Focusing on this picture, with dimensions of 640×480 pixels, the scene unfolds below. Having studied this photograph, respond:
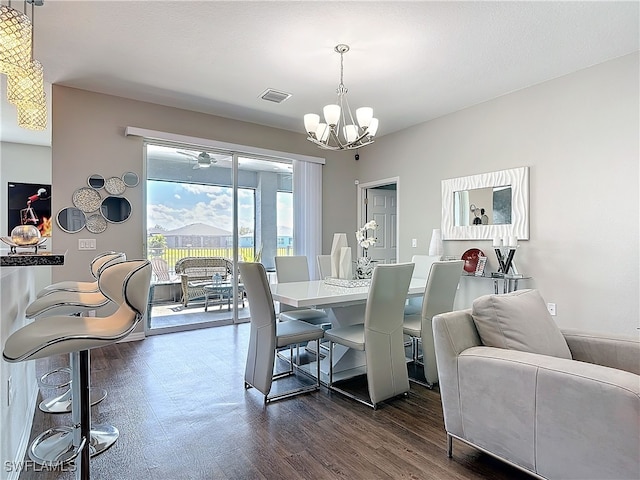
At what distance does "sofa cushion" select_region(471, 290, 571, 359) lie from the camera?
1694 millimetres

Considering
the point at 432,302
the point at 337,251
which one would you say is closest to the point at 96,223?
the point at 337,251

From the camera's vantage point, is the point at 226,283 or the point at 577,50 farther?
the point at 226,283

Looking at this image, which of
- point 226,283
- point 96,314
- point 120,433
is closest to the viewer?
point 120,433

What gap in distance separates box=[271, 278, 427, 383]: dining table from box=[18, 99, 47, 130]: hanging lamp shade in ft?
6.16

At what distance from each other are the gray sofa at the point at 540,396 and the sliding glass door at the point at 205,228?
3.68 meters

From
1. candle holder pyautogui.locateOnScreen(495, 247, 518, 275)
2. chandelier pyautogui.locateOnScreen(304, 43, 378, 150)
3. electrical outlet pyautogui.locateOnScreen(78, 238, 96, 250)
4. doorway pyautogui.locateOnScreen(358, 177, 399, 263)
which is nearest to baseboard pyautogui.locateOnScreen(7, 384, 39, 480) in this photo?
electrical outlet pyautogui.locateOnScreen(78, 238, 96, 250)

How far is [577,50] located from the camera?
10.3ft

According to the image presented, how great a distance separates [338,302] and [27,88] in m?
2.23

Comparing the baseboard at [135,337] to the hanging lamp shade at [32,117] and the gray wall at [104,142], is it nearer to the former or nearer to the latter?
the gray wall at [104,142]

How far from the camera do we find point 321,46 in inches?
119

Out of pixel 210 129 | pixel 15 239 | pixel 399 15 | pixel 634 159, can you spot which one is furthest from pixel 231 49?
pixel 634 159

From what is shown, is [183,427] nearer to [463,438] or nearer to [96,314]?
[463,438]

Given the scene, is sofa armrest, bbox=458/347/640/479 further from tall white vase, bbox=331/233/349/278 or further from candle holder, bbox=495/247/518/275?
candle holder, bbox=495/247/518/275

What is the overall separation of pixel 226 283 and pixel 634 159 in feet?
15.2
